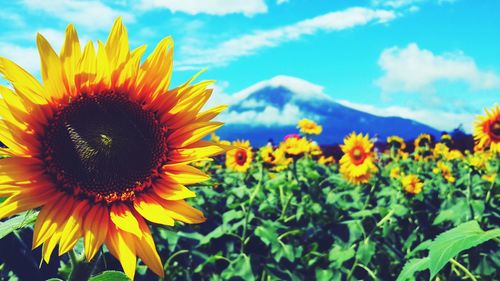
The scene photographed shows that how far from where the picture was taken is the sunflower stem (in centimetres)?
126

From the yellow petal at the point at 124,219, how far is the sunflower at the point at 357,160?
4.40 metres

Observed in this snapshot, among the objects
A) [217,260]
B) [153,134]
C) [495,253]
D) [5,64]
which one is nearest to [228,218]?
[217,260]

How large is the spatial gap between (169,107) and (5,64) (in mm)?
441

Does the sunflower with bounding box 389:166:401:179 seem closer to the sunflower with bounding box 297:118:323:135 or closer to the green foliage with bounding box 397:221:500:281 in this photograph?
the sunflower with bounding box 297:118:323:135

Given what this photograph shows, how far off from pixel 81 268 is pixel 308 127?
5.86 m

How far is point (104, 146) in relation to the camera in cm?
142

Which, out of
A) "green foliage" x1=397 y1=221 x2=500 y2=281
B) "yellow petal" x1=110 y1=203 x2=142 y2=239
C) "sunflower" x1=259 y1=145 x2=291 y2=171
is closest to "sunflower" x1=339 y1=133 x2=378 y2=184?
"sunflower" x1=259 y1=145 x2=291 y2=171

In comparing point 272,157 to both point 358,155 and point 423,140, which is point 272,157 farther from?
point 423,140

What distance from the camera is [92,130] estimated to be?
1437 millimetres

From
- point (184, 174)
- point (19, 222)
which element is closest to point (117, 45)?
point (184, 174)

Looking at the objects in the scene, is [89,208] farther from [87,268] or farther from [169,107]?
[169,107]

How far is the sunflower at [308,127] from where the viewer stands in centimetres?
688

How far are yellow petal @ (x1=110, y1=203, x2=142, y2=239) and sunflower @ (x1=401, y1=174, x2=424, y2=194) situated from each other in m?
3.88

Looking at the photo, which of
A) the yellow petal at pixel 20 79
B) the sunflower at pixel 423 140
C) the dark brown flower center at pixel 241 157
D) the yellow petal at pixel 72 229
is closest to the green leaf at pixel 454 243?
the yellow petal at pixel 72 229
